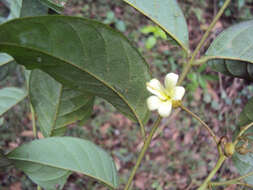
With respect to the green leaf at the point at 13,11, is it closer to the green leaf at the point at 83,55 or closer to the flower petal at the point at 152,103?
the green leaf at the point at 83,55

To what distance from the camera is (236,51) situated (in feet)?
2.42

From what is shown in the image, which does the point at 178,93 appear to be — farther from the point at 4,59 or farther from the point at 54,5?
the point at 4,59

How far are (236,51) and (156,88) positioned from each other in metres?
0.24

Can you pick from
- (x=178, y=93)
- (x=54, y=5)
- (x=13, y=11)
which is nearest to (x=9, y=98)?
(x=13, y=11)

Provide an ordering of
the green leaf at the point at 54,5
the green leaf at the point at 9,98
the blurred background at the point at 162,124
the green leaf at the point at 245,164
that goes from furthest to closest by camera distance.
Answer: the blurred background at the point at 162,124, the green leaf at the point at 9,98, the green leaf at the point at 245,164, the green leaf at the point at 54,5

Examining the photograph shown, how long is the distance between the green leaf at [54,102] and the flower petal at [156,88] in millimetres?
265

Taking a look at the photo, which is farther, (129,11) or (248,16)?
(248,16)

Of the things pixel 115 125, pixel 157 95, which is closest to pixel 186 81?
pixel 115 125

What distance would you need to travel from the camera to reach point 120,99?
0.73m

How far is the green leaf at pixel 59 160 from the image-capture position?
0.77 metres

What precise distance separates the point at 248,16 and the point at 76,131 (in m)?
2.79

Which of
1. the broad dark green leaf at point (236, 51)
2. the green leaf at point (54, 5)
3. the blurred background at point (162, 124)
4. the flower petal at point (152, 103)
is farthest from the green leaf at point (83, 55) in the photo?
the blurred background at point (162, 124)

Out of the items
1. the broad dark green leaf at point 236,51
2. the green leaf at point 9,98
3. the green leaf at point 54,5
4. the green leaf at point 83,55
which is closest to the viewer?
the green leaf at point 83,55

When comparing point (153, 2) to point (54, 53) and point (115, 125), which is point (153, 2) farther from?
point (115, 125)
